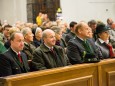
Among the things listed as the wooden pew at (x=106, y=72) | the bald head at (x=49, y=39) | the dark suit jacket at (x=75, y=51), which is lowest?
the wooden pew at (x=106, y=72)

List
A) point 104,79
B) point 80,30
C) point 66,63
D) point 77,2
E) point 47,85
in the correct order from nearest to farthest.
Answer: point 47,85
point 104,79
point 66,63
point 80,30
point 77,2

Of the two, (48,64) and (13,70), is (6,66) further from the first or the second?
(48,64)

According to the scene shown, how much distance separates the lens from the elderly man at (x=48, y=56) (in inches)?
169

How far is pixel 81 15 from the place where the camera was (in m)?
13.0

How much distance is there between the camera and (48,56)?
4.38 meters

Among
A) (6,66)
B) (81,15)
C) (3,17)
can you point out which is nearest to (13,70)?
(6,66)

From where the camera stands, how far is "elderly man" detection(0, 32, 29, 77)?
13.1 ft

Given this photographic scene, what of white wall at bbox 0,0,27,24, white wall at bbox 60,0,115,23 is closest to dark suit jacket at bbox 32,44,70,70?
white wall at bbox 60,0,115,23

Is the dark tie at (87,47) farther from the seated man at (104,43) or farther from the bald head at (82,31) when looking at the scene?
the seated man at (104,43)

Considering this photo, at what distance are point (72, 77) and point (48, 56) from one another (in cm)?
83

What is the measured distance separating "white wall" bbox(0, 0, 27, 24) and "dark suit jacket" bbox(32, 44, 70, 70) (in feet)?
32.2

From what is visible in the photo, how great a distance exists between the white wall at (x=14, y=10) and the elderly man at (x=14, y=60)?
32.5ft

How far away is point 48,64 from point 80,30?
91 cm

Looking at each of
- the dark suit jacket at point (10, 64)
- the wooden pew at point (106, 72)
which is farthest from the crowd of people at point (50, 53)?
the wooden pew at point (106, 72)
